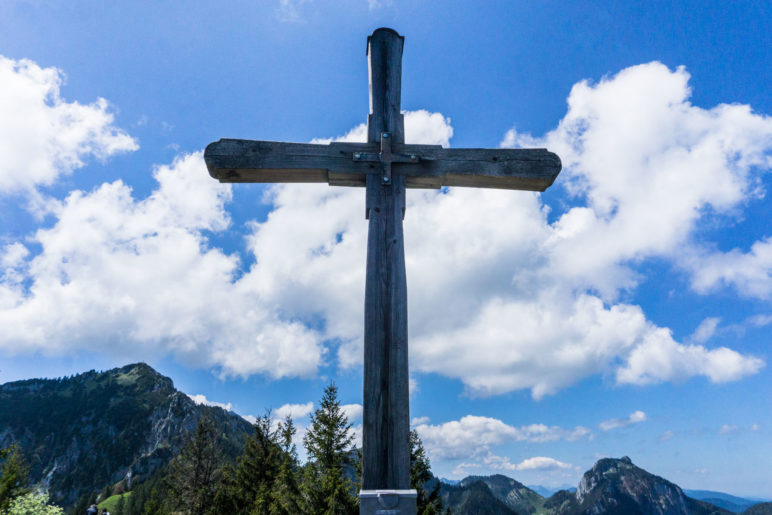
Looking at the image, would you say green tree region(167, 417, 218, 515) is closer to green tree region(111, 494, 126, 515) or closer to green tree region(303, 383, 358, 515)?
green tree region(303, 383, 358, 515)

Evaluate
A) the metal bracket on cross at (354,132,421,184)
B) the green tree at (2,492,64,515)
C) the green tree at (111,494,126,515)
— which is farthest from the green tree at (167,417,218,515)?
the green tree at (111,494,126,515)

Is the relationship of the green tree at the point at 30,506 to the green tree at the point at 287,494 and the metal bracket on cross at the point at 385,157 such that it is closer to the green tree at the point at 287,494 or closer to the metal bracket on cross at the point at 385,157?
the green tree at the point at 287,494

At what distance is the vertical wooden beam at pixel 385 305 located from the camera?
3.45 m

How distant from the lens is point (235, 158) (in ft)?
13.5

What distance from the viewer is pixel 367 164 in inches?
167

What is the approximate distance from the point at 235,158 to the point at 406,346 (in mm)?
2337

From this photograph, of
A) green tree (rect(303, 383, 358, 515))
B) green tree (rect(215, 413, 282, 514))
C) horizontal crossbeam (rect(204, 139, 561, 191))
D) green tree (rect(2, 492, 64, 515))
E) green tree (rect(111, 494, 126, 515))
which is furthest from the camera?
green tree (rect(111, 494, 126, 515))

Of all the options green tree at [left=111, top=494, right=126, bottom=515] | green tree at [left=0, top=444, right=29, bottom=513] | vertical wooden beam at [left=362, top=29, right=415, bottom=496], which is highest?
vertical wooden beam at [left=362, top=29, right=415, bottom=496]

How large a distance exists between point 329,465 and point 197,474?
1653 cm

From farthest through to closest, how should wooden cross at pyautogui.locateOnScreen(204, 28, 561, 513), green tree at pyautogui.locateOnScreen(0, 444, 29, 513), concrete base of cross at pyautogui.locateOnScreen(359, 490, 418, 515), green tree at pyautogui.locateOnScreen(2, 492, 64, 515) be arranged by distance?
green tree at pyautogui.locateOnScreen(0, 444, 29, 513) < green tree at pyautogui.locateOnScreen(2, 492, 64, 515) < wooden cross at pyautogui.locateOnScreen(204, 28, 561, 513) < concrete base of cross at pyautogui.locateOnScreen(359, 490, 418, 515)

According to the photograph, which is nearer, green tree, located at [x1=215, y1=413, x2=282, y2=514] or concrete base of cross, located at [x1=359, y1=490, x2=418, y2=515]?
concrete base of cross, located at [x1=359, y1=490, x2=418, y2=515]

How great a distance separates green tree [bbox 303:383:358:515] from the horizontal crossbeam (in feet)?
57.9

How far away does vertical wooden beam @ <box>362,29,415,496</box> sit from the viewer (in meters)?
3.45

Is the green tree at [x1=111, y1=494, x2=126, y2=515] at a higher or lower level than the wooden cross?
lower
